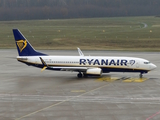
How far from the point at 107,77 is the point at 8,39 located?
74649 millimetres

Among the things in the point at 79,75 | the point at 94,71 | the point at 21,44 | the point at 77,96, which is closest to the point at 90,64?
the point at 94,71

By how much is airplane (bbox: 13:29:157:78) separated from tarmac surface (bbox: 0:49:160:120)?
1497 millimetres

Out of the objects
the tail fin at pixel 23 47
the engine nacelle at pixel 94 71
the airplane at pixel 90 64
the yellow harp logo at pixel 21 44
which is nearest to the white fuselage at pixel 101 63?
the airplane at pixel 90 64

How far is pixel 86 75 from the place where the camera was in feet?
195

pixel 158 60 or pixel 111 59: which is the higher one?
pixel 111 59

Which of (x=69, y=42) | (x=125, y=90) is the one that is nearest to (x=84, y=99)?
(x=125, y=90)

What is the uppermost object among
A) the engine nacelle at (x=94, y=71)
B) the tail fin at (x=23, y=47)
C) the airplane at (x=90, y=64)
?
the tail fin at (x=23, y=47)

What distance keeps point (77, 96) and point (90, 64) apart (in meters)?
14.5

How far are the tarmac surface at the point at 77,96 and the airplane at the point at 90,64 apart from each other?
1.50m

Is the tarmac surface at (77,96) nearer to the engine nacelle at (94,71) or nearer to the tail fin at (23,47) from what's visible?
the engine nacelle at (94,71)

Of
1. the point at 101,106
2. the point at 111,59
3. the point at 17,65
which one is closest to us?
the point at 101,106

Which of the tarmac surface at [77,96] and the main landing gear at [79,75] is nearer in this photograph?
the tarmac surface at [77,96]

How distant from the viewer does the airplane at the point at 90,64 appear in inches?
2263

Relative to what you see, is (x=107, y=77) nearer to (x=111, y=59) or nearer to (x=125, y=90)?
(x=111, y=59)
